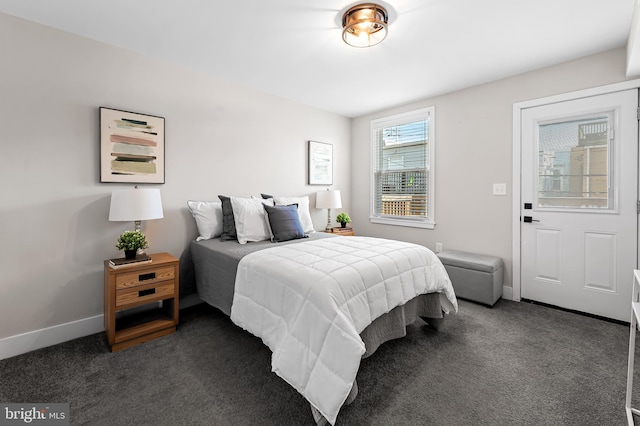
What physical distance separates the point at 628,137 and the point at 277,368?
11.5 ft

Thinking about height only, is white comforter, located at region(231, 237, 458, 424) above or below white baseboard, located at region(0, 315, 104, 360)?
above

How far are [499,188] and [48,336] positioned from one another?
180 inches

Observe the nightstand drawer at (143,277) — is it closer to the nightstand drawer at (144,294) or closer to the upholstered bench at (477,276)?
the nightstand drawer at (144,294)

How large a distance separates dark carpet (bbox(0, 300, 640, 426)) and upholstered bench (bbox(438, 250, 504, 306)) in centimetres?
50

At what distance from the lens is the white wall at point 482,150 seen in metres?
2.89

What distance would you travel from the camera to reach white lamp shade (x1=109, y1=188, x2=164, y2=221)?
2268 millimetres

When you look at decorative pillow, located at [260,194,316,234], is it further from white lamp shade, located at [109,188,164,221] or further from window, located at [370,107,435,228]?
window, located at [370,107,435,228]

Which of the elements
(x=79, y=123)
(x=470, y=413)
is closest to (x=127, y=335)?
(x=79, y=123)

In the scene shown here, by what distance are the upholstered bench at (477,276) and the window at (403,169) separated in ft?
2.63

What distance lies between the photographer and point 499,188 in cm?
331

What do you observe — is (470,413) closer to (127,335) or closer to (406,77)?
(127,335)

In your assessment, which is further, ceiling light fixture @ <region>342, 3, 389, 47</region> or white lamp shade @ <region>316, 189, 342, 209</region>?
white lamp shade @ <region>316, 189, 342, 209</region>

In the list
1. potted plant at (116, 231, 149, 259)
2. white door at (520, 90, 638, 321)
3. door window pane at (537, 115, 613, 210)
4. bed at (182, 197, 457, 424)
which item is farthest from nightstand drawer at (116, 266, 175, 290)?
door window pane at (537, 115, 613, 210)

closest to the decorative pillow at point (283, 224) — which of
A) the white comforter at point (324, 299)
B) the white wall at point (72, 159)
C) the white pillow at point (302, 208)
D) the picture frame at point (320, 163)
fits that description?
the white pillow at point (302, 208)
